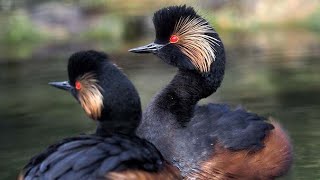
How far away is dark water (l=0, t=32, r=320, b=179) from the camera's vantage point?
33.5 feet

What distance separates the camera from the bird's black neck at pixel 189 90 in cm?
818

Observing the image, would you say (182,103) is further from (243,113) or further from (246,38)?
(246,38)

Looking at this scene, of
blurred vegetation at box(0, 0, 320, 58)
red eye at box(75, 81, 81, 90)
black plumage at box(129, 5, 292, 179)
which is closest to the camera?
red eye at box(75, 81, 81, 90)

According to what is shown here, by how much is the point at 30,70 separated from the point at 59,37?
6.58 metres

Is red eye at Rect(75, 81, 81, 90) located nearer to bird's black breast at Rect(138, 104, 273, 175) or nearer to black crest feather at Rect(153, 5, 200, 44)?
bird's black breast at Rect(138, 104, 273, 175)

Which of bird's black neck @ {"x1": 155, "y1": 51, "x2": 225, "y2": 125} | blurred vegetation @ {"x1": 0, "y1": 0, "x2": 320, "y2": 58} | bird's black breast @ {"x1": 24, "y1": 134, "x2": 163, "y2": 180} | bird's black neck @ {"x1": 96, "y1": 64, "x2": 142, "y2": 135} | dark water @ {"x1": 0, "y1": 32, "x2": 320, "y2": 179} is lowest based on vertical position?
blurred vegetation @ {"x1": 0, "y1": 0, "x2": 320, "y2": 58}

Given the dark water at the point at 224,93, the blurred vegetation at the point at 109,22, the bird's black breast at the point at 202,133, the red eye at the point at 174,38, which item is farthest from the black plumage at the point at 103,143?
the blurred vegetation at the point at 109,22

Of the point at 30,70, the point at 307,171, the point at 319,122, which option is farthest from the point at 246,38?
the point at 307,171

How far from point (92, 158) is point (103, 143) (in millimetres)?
186

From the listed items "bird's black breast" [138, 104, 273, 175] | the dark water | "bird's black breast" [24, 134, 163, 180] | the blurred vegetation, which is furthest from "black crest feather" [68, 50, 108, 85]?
the blurred vegetation

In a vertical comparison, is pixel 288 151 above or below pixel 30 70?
above

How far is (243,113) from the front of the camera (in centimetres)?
826

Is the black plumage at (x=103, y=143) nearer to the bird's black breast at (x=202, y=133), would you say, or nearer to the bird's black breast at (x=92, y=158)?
the bird's black breast at (x=92, y=158)

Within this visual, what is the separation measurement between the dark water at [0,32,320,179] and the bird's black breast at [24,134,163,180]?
2726 millimetres
